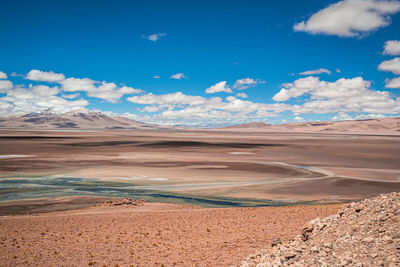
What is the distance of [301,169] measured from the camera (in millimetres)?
36656

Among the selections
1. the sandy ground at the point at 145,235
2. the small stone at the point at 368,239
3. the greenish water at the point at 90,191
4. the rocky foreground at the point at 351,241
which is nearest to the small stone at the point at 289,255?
the rocky foreground at the point at 351,241

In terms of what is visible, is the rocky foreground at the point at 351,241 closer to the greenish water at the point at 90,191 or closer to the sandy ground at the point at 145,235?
the sandy ground at the point at 145,235

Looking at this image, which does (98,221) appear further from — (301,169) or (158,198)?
(301,169)

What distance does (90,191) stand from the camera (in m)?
24.9

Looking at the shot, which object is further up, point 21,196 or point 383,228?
point 383,228

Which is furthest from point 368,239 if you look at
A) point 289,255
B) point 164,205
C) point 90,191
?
point 90,191

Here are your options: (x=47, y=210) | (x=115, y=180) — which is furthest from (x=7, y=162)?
(x=47, y=210)

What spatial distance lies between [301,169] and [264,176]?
24.2ft

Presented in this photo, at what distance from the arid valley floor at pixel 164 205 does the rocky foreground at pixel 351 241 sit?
2.92 m

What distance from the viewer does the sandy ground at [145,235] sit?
11.4 m

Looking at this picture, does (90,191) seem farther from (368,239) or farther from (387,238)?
(387,238)

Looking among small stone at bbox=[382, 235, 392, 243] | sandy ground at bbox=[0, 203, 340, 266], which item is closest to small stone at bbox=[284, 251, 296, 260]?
small stone at bbox=[382, 235, 392, 243]

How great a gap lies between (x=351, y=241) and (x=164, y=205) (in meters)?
14.5

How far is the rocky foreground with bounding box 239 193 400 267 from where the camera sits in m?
7.04
